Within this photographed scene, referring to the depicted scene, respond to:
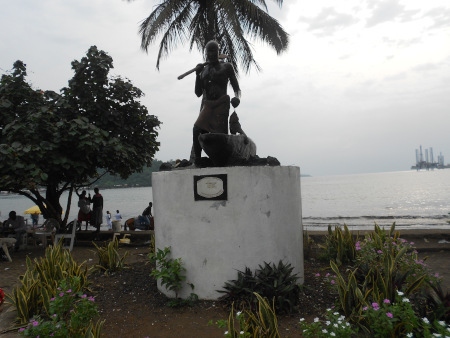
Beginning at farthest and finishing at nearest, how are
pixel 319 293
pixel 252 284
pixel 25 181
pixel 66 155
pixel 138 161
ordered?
pixel 138 161 → pixel 66 155 → pixel 25 181 → pixel 319 293 → pixel 252 284

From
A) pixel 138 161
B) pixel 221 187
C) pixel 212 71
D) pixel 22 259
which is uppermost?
pixel 212 71

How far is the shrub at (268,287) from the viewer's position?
457 centimetres

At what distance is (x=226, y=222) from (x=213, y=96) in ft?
6.70

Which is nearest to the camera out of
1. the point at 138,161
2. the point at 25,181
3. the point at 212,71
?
the point at 212,71

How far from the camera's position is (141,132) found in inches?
478

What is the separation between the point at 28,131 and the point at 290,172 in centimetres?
698

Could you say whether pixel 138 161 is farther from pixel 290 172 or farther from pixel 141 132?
pixel 290 172

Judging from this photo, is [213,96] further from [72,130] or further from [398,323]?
[72,130]

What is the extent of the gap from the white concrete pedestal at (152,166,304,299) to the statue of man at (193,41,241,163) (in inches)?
31.2

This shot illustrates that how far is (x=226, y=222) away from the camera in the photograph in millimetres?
4941

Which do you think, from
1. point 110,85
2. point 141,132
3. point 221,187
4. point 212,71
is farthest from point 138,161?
point 221,187

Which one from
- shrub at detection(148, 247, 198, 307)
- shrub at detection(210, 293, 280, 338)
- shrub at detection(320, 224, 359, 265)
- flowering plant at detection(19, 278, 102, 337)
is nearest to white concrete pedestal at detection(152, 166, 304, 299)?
shrub at detection(148, 247, 198, 307)

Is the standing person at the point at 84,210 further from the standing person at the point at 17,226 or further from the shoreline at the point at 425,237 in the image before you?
the shoreline at the point at 425,237

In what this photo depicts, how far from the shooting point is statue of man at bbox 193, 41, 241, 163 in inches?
225
